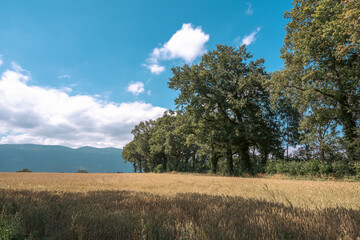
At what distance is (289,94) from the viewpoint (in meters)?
21.1

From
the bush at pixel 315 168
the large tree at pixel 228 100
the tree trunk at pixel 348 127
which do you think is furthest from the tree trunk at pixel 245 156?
the tree trunk at pixel 348 127

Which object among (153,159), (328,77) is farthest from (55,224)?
(153,159)

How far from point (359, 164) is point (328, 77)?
9.00m

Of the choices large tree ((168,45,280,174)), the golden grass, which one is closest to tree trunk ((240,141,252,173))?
large tree ((168,45,280,174))

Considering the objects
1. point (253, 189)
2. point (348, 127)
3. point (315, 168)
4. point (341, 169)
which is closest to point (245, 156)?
point (315, 168)

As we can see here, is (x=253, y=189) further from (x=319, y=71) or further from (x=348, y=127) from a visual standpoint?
(x=348, y=127)

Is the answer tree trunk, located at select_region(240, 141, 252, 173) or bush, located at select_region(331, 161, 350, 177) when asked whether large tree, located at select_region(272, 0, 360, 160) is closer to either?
bush, located at select_region(331, 161, 350, 177)

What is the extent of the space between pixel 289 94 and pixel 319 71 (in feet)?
12.4

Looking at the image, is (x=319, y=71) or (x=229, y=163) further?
(x=229, y=163)

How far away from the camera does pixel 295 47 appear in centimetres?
1944

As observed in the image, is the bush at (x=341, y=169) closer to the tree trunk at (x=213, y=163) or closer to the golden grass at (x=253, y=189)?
the golden grass at (x=253, y=189)

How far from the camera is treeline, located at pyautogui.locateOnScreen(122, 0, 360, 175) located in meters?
17.1

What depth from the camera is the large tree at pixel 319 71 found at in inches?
672

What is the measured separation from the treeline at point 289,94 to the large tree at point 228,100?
5.7 inches
